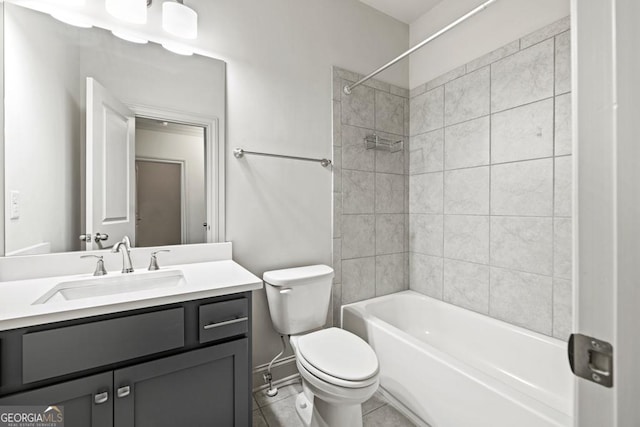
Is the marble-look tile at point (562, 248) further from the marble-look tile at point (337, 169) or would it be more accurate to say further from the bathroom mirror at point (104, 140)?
the bathroom mirror at point (104, 140)

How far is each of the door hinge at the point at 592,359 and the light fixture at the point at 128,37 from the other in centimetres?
199

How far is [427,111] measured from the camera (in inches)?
A: 91.2

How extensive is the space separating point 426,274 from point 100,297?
2.10m

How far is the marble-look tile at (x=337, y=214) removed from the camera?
6.86 feet

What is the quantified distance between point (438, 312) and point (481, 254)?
1.81 ft

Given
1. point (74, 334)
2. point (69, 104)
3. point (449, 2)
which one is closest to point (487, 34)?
point (449, 2)

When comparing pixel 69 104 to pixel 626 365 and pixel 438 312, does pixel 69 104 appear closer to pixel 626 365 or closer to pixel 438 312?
pixel 626 365

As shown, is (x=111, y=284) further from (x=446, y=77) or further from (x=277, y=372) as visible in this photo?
(x=446, y=77)

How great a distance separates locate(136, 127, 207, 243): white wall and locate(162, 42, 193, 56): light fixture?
0.44 meters

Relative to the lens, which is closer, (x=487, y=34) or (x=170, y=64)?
(x=170, y=64)

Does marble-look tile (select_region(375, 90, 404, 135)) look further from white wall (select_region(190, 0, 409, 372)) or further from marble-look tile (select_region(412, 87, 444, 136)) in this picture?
white wall (select_region(190, 0, 409, 372))

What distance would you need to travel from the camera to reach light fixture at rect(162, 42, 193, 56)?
5.12ft

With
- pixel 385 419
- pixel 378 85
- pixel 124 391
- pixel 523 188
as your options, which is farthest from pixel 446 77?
pixel 124 391

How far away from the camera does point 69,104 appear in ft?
4.37
